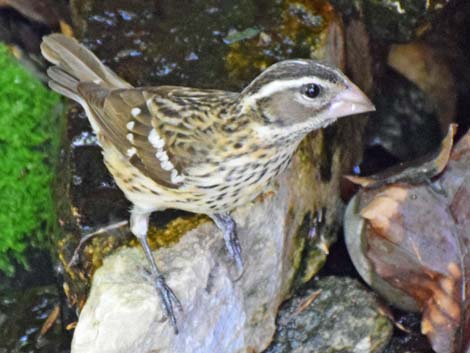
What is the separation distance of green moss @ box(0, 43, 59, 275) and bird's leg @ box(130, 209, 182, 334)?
3.32ft

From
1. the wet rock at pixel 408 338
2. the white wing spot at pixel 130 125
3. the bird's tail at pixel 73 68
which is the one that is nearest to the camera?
the white wing spot at pixel 130 125

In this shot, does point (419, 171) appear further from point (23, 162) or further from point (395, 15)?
point (23, 162)

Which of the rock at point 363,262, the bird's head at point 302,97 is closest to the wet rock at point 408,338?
the rock at point 363,262

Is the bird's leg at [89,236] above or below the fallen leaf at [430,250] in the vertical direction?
above

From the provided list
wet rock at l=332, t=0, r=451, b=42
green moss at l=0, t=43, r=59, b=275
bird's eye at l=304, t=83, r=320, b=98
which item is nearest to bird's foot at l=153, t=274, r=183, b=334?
bird's eye at l=304, t=83, r=320, b=98

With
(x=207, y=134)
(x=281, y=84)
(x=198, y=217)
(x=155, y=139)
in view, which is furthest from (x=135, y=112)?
(x=281, y=84)

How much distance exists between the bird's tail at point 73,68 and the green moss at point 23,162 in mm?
560

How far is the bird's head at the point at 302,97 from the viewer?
4633mm

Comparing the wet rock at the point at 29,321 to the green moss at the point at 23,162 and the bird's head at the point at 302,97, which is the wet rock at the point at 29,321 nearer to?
the green moss at the point at 23,162

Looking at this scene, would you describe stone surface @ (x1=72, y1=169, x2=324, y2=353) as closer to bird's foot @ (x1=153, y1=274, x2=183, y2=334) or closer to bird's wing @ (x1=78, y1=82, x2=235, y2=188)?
bird's foot @ (x1=153, y1=274, x2=183, y2=334)

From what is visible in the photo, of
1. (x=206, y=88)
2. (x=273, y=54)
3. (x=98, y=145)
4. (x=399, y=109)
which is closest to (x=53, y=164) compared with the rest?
(x=98, y=145)

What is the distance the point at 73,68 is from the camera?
5.55 m

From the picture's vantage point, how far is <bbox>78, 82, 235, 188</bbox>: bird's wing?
4973 millimetres

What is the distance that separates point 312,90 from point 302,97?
0.06m
